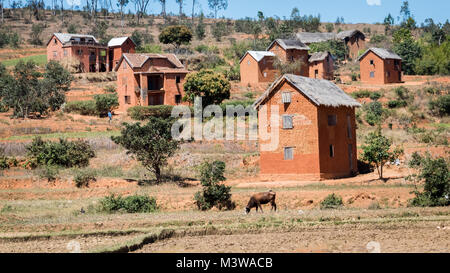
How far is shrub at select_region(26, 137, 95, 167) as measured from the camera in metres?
36.6

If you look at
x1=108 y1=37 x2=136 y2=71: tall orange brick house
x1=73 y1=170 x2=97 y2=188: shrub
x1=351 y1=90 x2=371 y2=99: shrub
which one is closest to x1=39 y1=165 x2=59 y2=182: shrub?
x1=73 y1=170 x2=97 y2=188: shrub

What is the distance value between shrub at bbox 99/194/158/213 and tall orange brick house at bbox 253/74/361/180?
347 inches

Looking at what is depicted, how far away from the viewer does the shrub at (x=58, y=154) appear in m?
36.6

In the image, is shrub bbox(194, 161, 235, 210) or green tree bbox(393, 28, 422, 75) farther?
green tree bbox(393, 28, 422, 75)

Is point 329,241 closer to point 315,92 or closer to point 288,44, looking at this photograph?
point 315,92

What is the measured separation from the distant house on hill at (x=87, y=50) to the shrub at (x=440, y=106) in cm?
3904

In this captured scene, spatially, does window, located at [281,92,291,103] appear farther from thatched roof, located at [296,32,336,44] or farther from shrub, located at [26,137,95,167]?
thatched roof, located at [296,32,336,44]

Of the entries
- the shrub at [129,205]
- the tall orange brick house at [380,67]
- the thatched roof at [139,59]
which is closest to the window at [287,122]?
the shrub at [129,205]

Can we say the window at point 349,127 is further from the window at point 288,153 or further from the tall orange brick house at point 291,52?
the tall orange brick house at point 291,52

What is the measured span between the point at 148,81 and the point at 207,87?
8.30 m

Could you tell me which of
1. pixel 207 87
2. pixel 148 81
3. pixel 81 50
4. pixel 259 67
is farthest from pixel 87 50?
pixel 207 87

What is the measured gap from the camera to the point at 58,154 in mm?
36875

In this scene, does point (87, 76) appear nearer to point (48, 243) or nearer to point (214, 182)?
point (214, 182)

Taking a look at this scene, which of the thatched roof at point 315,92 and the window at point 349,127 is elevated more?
the thatched roof at point 315,92
